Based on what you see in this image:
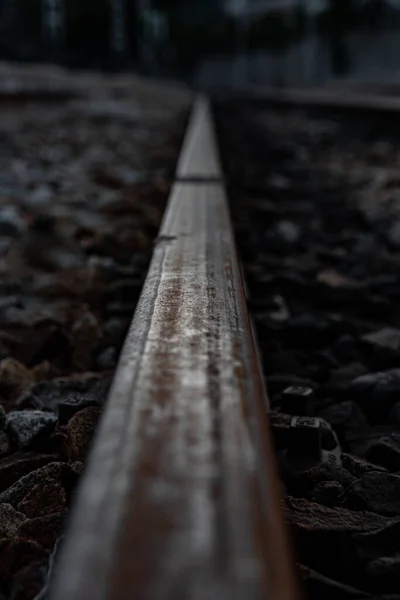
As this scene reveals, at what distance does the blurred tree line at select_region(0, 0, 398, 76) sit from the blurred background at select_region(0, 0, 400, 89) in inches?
2.3

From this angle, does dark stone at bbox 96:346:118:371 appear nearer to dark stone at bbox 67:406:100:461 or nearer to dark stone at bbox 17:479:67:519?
dark stone at bbox 67:406:100:461

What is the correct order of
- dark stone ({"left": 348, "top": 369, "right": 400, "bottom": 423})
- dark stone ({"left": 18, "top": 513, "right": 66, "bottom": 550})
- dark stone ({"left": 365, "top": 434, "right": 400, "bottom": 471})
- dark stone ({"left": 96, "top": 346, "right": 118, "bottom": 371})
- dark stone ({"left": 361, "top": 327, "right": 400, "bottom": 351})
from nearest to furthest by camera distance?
dark stone ({"left": 18, "top": 513, "right": 66, "bottom": 550}), dark stone ({"left": 365, "top": 434, "right": 400, "bottom": 471}), dark stone ({"left": 348, "top": 369, "right": 400, "bottom": 423}), dark stone ({"left": 96, "top": 346, "right": 118, "bottom": 371}), dark stone ({"left": 361, "top": 327, "right": 400, "bottom": 351})

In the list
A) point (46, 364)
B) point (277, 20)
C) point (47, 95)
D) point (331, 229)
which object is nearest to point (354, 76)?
point (277, 20)

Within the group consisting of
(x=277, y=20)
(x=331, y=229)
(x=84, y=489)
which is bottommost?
(x=331, y=229)

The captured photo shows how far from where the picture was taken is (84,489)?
2.50 feet

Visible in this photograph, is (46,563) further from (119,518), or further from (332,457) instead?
(332,457)

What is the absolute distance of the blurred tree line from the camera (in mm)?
40312

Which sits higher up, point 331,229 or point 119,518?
point 119,518

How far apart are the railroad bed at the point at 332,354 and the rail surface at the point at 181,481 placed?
0.97 feet

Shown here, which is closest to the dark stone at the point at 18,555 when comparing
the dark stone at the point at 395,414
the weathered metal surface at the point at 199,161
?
the dark stone at the point at 395,414

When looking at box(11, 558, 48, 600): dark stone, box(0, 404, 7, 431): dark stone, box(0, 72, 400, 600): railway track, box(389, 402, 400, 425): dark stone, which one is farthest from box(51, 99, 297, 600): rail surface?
box(389, 402, 400, 425): dark stone

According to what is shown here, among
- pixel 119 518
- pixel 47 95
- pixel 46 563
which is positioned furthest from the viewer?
pixel 47 95

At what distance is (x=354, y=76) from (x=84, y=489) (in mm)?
33988

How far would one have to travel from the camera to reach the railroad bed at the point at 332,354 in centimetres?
117
